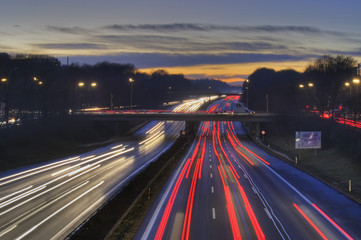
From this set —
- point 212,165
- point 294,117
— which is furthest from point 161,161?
point 294,117

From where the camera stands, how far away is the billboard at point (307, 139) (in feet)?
187

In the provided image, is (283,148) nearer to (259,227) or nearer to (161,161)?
(161,161)

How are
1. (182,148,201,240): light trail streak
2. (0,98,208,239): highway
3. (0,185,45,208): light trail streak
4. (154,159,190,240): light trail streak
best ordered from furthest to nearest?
(0,185,45,208): light trail streak < (0,98,208,239): highway < (182,148,201,240): light trail streak < (154,159,190,240): light trail streak

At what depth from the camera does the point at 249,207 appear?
99.8ft

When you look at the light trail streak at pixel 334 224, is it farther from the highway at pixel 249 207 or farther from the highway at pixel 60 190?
the highway at pixel 60 190

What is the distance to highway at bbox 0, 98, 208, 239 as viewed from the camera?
2555 centimetres

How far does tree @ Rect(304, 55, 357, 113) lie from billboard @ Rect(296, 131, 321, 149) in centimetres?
4209

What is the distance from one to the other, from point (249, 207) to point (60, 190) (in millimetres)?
17704

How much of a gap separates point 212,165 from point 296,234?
1283 inches

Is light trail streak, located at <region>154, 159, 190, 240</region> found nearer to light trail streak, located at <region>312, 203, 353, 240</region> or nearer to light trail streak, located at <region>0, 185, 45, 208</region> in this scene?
light trail streak, located at <region>312, 203, 353, 240</region>

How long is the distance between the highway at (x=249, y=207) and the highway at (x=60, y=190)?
5408 mm

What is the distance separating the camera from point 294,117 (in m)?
94.0

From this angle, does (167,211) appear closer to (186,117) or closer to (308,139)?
(308,139)

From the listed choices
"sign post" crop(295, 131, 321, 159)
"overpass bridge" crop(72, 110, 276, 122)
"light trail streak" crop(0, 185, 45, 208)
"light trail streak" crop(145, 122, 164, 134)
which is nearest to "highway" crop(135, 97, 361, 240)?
"sign post" crop(295, 131, 321, 159)
